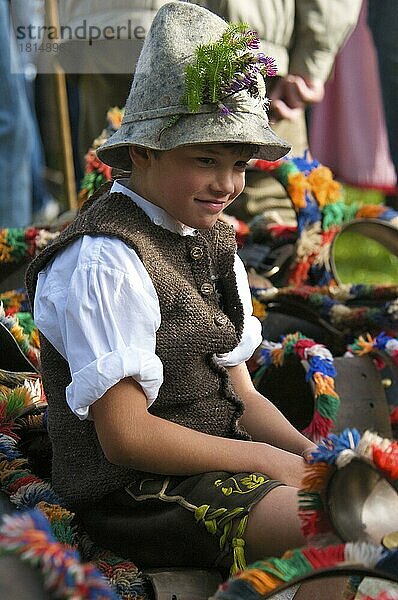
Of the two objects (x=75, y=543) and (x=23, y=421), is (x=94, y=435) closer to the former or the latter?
(x=75, y=543)

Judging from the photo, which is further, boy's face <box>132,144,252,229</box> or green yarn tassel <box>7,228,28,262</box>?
green yarn tassel <box>7,228,28,262</box>

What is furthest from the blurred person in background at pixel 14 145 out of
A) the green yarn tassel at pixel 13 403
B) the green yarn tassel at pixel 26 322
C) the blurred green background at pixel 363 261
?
the green yarn tassel at pixel 13 403

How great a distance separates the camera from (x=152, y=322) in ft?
4.82

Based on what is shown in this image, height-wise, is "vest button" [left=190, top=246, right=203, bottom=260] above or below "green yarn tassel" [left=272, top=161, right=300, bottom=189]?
above

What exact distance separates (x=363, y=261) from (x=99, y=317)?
3.12m

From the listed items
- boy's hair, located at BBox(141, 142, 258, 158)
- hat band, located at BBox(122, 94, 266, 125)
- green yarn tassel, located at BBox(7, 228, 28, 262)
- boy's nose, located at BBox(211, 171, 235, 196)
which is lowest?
green yarn tassel, located at BBox(7, 228, 28, 262)

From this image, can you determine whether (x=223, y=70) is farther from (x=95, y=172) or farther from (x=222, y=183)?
(x=95, y=172)

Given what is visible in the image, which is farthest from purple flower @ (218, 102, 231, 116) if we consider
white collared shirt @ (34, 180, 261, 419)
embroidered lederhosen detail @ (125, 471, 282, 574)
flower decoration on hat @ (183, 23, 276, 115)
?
embroidered lederhosen detail @ (125, 471, 282, 574)

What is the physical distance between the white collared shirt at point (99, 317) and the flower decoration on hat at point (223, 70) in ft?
0.77

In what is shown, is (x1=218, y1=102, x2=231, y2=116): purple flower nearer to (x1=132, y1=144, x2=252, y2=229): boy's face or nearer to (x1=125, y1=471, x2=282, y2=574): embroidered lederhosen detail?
(x1=132, y1=144, x2=252, y2=229): boy's face

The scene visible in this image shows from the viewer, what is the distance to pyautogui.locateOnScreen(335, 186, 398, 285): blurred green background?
4.05m

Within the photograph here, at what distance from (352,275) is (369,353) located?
6.19 feet

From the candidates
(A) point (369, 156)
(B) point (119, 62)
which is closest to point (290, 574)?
(B) point (119, 62)

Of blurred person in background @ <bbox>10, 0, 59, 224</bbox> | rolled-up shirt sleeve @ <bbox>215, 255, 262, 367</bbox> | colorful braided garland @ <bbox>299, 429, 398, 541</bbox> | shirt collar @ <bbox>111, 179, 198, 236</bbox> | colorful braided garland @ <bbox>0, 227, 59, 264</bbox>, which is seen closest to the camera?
colorful braided garland @ <bbox>299, 429, 398, 541</bbox>
